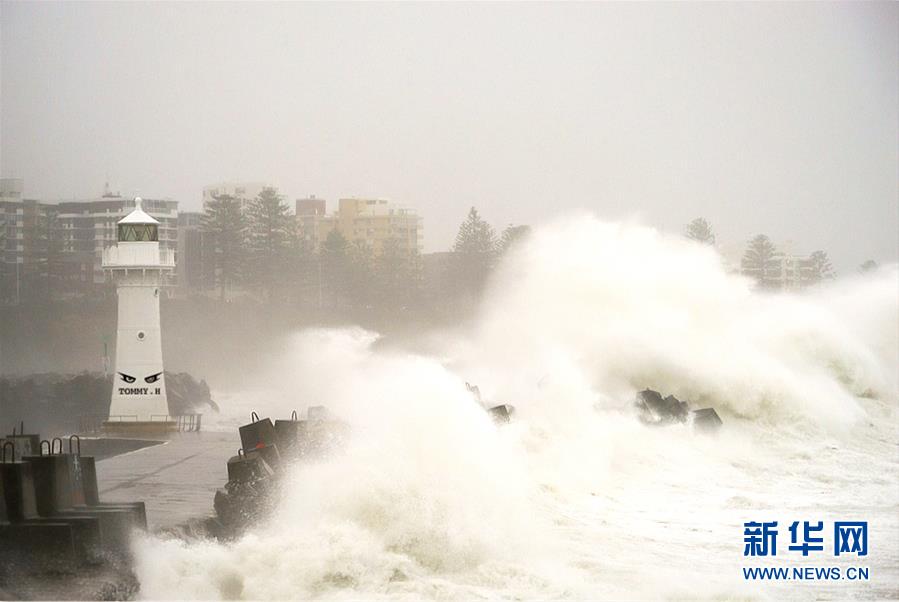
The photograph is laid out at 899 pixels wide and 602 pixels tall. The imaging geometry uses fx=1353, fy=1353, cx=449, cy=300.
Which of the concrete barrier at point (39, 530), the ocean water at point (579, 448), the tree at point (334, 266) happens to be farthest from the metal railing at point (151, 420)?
the concrete barrier at point (39, 530)

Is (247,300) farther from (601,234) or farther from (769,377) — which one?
(769,377)

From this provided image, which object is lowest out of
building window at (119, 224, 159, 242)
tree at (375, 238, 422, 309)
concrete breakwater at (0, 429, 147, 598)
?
concrete breakwater at (0, 429, 147, 598)

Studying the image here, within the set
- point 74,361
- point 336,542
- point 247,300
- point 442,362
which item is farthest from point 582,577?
point 247,300

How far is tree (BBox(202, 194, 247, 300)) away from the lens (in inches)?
993

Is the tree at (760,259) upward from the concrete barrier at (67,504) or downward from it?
upward

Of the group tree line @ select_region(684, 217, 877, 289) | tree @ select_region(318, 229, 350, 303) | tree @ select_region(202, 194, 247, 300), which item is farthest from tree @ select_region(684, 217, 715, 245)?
tree @ select_region(202, 194, 247, 300)

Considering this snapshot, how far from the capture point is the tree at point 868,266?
24.5 m

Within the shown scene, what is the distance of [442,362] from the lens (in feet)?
71.9

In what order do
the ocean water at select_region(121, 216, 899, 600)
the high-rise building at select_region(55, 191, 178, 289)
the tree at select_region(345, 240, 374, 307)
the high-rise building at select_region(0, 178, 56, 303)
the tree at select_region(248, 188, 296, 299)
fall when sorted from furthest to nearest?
the tree at select_region(248, 188, 296, 299), the tree at select_region(345, 240, 374, 307), the high-rise building at select_region(55, 191, 178, 289), the high-rise building at select_region(0, 178, 56, 303), the ocean water at select_region(121, 216, 899, 600)

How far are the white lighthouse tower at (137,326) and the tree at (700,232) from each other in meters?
10.2

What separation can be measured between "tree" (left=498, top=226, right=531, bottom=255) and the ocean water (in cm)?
29

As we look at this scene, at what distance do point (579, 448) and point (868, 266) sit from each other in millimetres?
11812

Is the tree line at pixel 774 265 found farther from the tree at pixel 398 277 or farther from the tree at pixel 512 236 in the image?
the tree at pixel 398 277

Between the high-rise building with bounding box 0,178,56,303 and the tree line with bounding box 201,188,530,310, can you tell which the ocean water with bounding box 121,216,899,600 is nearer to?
the tree line with bounding box 201,188,530,310
